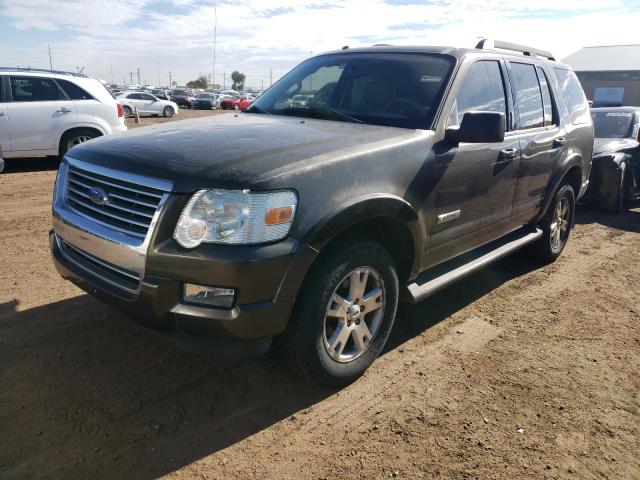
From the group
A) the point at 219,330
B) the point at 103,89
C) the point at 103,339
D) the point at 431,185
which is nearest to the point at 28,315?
the point at 103,339

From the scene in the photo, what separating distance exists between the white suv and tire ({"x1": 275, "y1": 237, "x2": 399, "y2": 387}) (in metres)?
8.22

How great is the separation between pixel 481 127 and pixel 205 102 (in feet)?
141

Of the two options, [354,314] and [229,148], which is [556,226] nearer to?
[354,314]

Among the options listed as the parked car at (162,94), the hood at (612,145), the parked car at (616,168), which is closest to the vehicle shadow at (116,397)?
the parked car at (616,168)

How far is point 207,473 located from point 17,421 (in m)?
1.07

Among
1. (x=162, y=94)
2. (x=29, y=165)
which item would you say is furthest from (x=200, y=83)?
(x=29, y=165)

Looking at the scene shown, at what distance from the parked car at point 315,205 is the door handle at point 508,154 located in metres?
0.02

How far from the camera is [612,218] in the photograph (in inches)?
309

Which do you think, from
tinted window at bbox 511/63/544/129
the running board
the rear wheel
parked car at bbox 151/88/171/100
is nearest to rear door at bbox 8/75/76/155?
tinted window at bbox 511/63/544/129

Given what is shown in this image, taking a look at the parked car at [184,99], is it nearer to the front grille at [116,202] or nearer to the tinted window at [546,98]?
the tinted window at [546,98]

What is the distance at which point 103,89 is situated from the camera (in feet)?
32.8

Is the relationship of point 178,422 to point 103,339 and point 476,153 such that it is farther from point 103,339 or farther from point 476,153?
point 476,153

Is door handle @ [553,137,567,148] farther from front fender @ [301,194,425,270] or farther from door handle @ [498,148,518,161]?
front fender @ [301,194,425,270]

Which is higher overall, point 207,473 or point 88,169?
point 88,169
